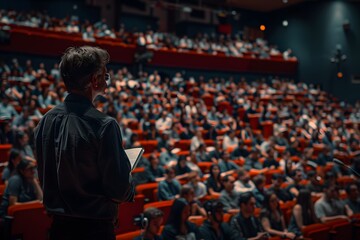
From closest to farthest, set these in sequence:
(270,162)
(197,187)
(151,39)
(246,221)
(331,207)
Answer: (246,221) → (331,207) → (197,187) → (270,162) → (151,39)

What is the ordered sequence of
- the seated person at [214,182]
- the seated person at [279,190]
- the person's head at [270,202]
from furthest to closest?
the seated person at [214,182] < the seated person at [279,190] < the person's head at [270,202]

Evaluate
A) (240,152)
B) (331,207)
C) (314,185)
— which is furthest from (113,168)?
(240,152)

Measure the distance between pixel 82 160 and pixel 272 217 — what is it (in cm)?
174

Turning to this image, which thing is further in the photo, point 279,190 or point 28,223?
point 279,190

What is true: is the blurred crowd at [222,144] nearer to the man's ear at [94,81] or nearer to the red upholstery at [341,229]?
the red upholstery at [341,229]

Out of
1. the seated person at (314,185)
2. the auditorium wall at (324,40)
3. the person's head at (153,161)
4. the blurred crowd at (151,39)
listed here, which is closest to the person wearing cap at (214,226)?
the person's head at (153,161)

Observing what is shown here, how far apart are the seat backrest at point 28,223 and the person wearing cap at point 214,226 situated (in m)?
0.68

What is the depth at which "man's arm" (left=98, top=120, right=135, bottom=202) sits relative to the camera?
538 mm

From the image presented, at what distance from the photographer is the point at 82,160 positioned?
0.55 metres

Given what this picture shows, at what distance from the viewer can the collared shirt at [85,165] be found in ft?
1.78

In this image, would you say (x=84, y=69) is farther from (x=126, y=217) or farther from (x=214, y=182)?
(x=214, y=182)

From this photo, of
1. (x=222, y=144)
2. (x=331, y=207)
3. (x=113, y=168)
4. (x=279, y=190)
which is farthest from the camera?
(x=222, y=144)

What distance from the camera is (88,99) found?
0.60 metres

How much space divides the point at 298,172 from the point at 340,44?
18.2ft
